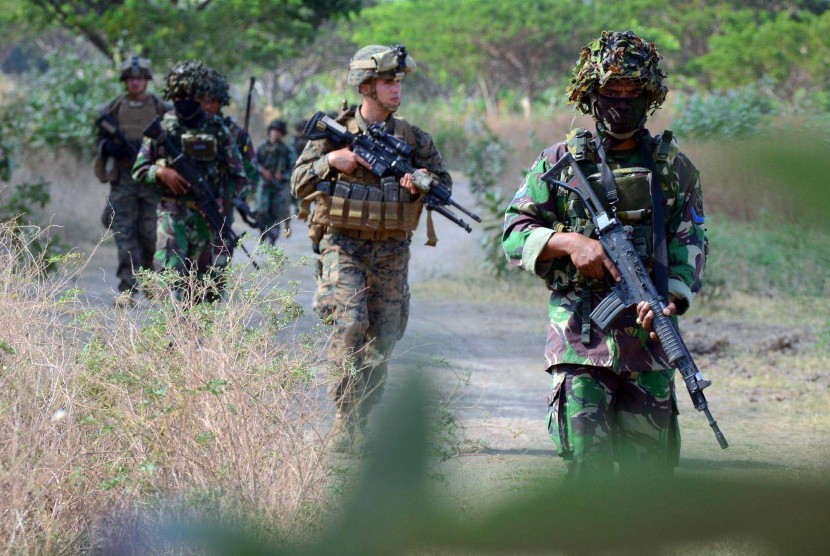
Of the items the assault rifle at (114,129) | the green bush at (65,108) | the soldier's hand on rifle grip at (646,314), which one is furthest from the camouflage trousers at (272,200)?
the soldier's hand on rifle grip at (646,314)

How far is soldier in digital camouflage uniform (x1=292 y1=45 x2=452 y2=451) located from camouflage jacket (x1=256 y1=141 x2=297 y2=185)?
8838 mm

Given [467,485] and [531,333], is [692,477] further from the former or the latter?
[531,333]

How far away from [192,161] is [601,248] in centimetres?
446

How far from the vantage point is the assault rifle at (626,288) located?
337cm

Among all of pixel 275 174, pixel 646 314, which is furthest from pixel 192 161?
pixel 275 174

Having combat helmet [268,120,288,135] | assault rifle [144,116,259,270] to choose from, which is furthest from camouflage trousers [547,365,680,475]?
combat helmet [268,120,288,135]

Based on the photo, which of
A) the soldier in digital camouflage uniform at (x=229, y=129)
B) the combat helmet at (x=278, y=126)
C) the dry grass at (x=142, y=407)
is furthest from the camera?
the combat helmet at (x=278, y=126)

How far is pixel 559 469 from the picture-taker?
1.73 feet

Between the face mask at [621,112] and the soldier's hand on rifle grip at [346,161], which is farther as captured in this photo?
the soldier's hand on rifle grip at [346,161]

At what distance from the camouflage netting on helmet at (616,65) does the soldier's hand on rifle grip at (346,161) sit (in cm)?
219

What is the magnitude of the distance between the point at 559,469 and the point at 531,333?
32.0 feet

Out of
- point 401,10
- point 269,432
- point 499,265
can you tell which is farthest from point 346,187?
point 401,10

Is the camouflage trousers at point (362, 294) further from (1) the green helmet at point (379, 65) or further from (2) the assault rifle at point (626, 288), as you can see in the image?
(2) the assault rifle at point (626, 288)

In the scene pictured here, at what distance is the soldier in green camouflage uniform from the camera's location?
46.8ft
